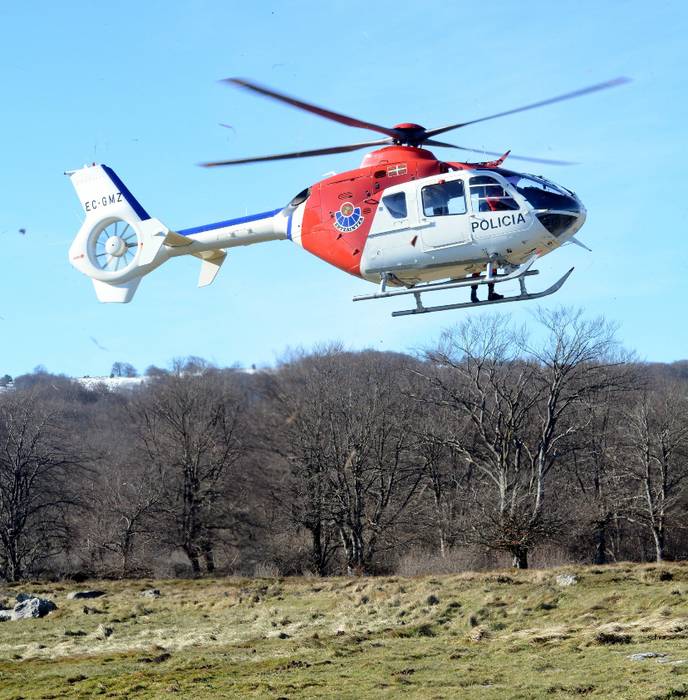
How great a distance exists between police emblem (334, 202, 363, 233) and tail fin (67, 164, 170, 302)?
18.3 feet

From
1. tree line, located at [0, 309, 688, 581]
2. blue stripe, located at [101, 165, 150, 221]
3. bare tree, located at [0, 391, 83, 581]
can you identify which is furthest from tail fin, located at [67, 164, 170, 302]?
bare tree, located at [0, 391, 83, 581]

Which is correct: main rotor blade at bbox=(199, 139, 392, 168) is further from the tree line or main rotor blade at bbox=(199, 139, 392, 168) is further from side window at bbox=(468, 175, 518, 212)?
the tree line

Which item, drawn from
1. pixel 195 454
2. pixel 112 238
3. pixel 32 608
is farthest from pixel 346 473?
pixel 112 238

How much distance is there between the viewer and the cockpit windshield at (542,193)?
21484mm

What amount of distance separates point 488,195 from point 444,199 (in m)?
0.97

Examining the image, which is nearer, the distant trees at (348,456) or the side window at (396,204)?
the side window at (396,204)

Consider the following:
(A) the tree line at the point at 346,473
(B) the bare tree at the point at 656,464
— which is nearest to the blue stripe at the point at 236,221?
(A) the tree line at the point at 346,473

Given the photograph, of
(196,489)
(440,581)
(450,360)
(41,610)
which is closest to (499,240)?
(440,581)

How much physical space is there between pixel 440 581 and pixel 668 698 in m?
18.0

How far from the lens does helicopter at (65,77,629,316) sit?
21.5 metres

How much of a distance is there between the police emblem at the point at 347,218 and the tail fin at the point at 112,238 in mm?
5592

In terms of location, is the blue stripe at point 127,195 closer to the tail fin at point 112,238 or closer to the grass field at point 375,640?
the tail fin at point 112,238

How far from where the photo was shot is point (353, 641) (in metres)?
26.4

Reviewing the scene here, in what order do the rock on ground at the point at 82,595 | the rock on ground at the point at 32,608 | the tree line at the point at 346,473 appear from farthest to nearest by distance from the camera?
the tree line at the point at 346,473
the rock on ground at the point at 82,595
the rock on ground at the point at 32,608
